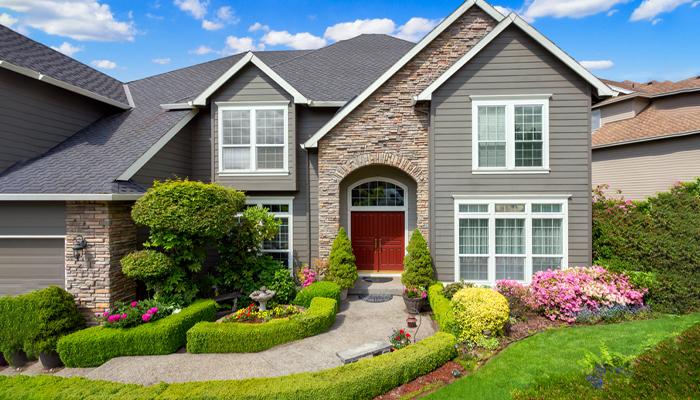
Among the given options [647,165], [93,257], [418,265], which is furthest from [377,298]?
[647,165]

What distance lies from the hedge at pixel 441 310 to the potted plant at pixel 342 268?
7.91 feet

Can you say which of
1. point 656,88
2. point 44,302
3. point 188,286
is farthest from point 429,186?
point 656,88

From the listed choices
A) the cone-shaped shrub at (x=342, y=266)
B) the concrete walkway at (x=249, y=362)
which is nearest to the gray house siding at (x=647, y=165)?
the concrete walkway at (x=249, y=362)

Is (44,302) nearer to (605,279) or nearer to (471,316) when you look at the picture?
(471,316)

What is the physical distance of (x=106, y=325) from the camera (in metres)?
7.44

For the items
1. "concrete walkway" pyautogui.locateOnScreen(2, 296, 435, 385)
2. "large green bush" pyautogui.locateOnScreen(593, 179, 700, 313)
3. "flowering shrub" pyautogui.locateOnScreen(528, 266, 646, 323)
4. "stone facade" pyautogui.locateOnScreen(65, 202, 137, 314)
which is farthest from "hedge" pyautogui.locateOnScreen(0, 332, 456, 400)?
"large green bush" pyautogui.locateOnScreen(593, 179, 700, 313)

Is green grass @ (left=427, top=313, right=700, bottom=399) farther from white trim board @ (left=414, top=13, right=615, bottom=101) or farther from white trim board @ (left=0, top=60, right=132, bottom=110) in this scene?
white trim board @ (left=0, top=60, right=132, bottom=110)

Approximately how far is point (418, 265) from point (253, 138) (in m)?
6.83

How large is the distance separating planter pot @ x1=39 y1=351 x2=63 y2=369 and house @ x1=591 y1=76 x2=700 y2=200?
22841 mm

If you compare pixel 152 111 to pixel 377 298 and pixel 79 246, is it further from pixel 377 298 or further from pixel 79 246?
pixel 377 298

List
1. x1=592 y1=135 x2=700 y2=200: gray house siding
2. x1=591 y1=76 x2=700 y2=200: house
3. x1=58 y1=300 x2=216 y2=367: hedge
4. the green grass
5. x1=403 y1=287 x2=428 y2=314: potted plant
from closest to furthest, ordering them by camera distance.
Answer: the green grass, x1=58 y1=300 x2=216 y2=367: hedge, x1=403 y1=287 x2=428 y2=314: potted plant, x1=592 y1=135 x2=700 y2=200: gray house siding, x1=591 y1=76 x2=700 y2=200: house

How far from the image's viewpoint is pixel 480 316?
7020 mm

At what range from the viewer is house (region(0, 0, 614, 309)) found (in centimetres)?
834

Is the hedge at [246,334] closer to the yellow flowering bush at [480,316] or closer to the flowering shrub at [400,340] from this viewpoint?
the flowering shrub at [400,340]
